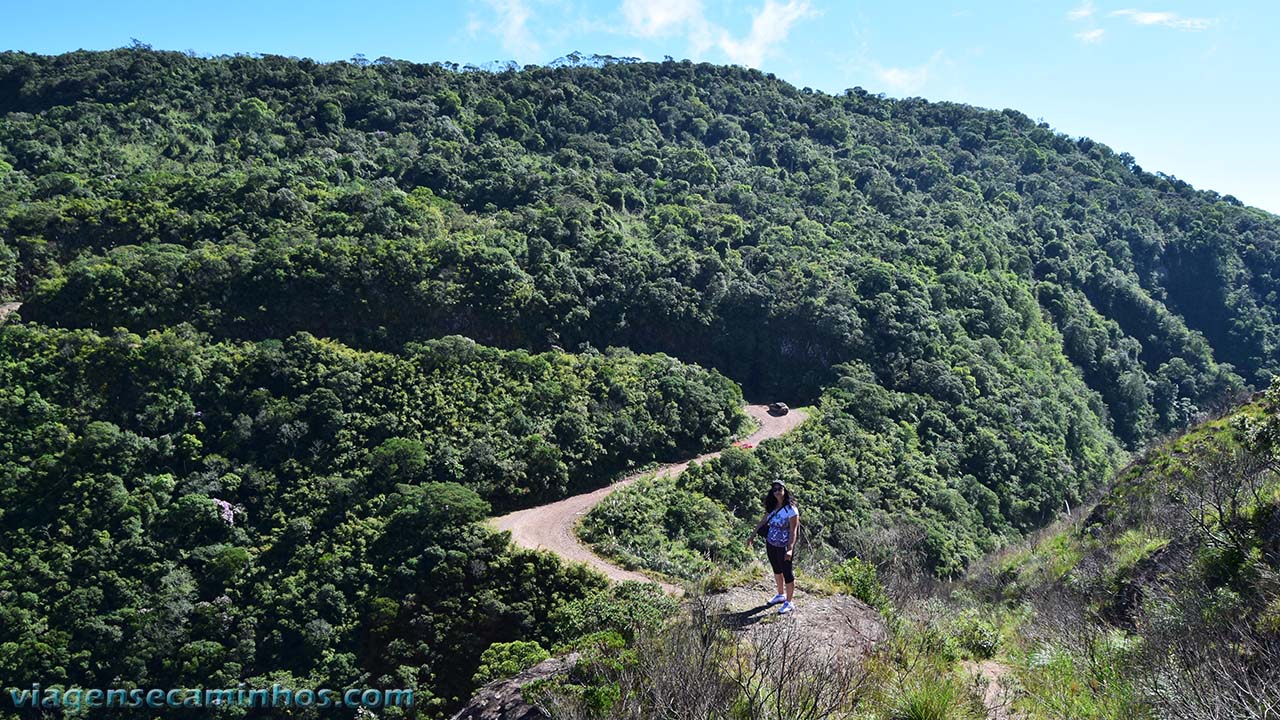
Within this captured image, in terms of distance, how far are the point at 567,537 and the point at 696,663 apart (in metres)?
21.2

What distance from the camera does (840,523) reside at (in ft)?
112

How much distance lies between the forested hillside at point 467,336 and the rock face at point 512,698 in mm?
12171

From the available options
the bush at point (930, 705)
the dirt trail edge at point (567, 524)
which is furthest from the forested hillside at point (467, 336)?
the bush at point (930, 705)

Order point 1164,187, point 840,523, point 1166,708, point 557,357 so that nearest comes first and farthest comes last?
point 1166,708
point 840,523
point 557,357
point 1164,187

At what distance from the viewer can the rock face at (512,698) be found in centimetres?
1075

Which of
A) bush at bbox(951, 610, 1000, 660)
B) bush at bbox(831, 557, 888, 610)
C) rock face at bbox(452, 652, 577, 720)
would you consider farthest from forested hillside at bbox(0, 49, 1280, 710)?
bush at bbox(951, 610, 1000, 660)

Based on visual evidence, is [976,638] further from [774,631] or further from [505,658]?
[505,658]

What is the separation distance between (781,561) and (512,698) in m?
4.58

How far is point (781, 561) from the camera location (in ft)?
38.2

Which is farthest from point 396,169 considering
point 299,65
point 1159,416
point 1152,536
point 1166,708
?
point 1159,416

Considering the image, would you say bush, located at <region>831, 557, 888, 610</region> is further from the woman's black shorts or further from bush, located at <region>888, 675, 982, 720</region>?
bush, located at <region>888, 675, 982, 720</region>

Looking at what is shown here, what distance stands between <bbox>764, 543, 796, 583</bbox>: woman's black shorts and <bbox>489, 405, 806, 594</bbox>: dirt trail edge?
10021 millimetres

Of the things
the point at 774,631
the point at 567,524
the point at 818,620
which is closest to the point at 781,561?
the point at 774,631

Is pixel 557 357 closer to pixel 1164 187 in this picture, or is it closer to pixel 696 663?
pixel 696 663
